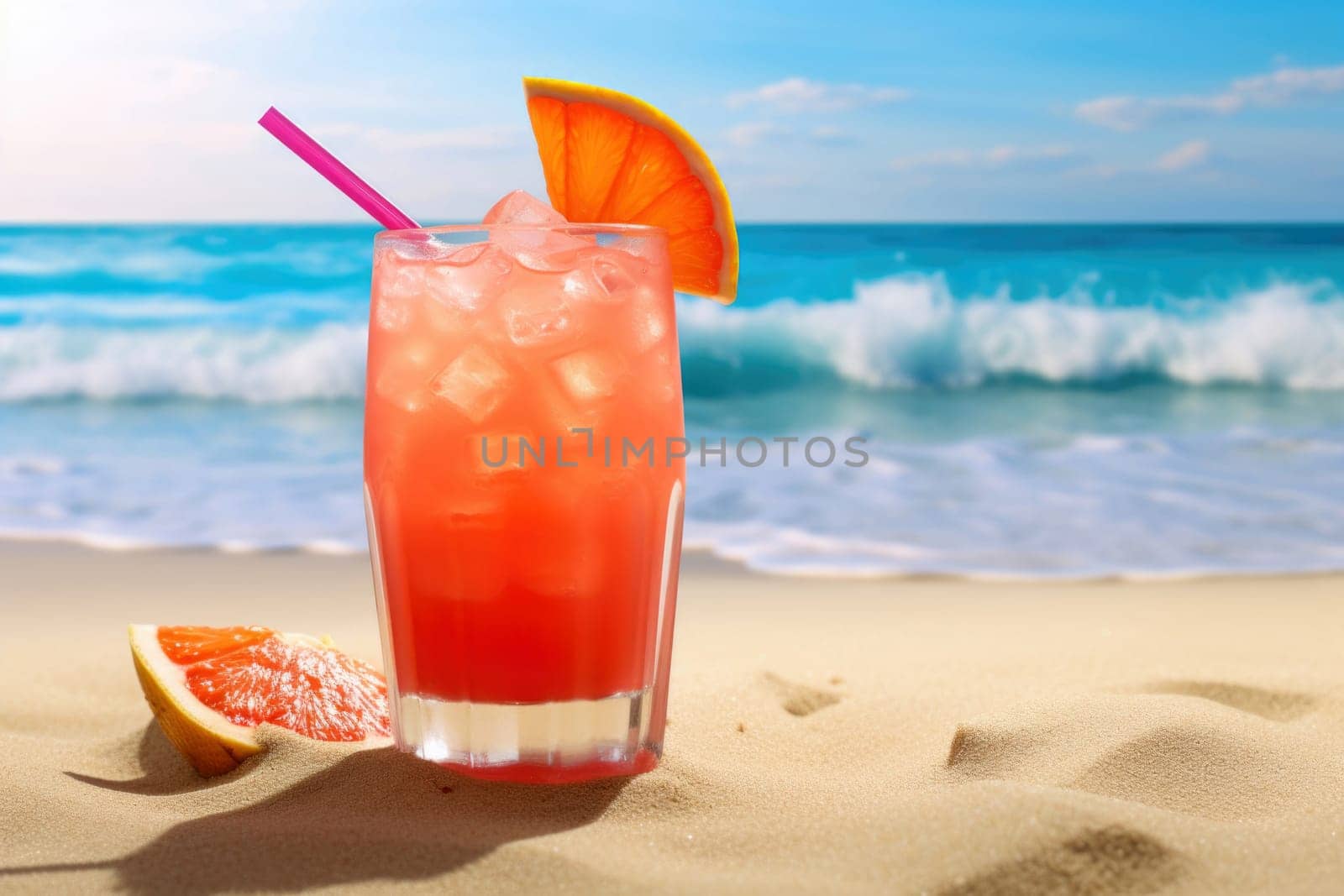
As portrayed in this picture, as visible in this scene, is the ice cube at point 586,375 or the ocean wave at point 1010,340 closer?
the ice cube at point 586,375

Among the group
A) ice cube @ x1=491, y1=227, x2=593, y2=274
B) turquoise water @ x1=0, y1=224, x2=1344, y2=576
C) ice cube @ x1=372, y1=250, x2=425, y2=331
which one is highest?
ice cube @ x1=491, y1=227, x2=593, y2=274

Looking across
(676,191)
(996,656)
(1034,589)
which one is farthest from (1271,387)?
(676,191)

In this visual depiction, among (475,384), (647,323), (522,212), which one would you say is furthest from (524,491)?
(522,212)

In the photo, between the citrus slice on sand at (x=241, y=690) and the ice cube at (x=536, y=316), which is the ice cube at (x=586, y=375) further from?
the citrus slice on sand at (x=241, y=690)

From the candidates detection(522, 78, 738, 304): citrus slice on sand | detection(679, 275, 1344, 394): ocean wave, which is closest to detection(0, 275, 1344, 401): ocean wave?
detection(679, 275, 1344, 394): ocean wave

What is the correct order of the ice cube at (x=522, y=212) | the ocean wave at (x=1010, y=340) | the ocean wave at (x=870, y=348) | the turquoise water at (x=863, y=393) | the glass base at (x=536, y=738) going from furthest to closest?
the ocean wave at (x=1010, y=340) < the ocean wave at (x=870, y=348) < the turquoise water at (x=863, y=393) < the ice cube at (x=522, y=212) < the glass base at (x=536, y=738)

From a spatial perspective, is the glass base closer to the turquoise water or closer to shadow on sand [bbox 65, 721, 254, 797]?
shadow on sand [bbox 65, 721, 254, 797]

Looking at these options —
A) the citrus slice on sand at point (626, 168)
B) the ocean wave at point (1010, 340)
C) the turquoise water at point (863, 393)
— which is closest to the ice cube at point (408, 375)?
the citrus slice on sand at point (626, 168)
